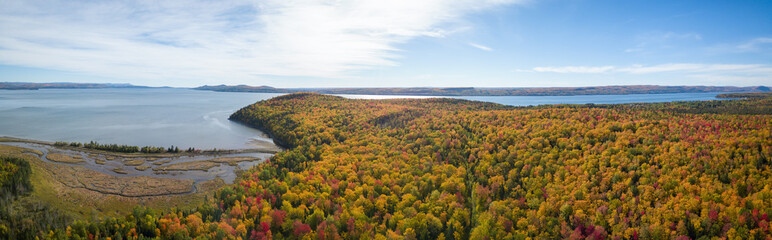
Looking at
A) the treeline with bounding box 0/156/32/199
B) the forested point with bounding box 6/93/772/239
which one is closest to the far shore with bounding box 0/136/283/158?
the forested point with bounding box 6/93/772/239

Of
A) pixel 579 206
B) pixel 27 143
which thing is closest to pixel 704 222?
pixel 579 206

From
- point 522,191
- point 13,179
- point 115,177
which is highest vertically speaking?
point 13,179

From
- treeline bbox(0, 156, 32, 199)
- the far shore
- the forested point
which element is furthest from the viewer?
the far shore

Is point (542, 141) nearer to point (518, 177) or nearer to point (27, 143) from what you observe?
point (518, 177)

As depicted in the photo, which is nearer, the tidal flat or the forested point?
the forested point

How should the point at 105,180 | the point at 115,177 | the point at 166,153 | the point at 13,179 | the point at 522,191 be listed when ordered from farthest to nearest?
the point at 166,153 → the point at 115,177 → the point at 105,180 → the point at 522,191 → the point at 13,179

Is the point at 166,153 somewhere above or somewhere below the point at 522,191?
above

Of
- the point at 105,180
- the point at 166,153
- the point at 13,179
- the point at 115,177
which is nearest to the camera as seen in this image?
the point at 13,179

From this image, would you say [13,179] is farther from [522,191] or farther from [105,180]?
[522,191]

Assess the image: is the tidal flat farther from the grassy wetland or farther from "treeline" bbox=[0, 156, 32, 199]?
"treeline" bbox=[0, 156, 32, 199]

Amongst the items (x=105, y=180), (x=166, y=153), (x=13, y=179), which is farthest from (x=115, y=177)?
(x=166, y=153)
